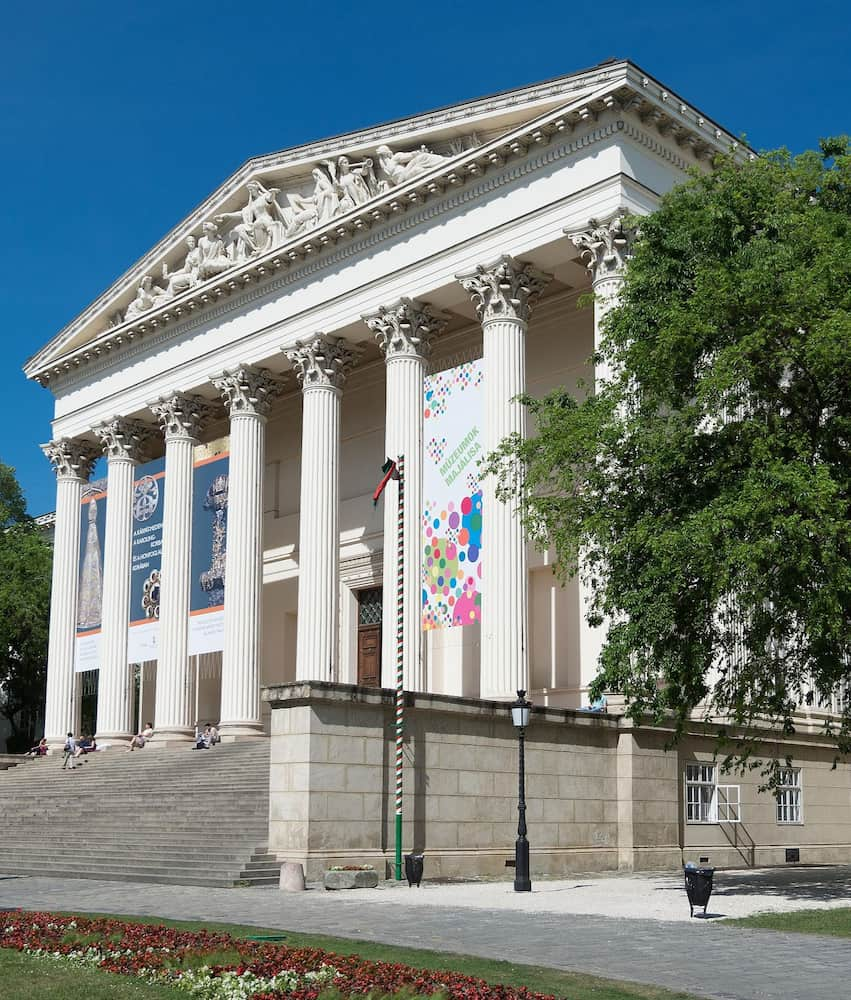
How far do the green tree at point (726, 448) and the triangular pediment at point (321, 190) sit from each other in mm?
10193

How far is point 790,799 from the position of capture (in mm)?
36438

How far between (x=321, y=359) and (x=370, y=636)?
11010mm

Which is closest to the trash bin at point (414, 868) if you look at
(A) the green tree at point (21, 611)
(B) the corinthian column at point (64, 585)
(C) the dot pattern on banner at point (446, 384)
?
(C) the dot pattern on banner at point (446, 384)

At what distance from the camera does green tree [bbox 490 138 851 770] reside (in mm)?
21594

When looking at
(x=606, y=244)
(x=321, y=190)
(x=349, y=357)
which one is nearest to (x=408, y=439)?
(x=349, y=357)

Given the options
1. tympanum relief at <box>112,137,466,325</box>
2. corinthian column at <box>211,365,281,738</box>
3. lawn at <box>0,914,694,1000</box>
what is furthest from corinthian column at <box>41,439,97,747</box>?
lawn at <box>0,914,694,1000</box>

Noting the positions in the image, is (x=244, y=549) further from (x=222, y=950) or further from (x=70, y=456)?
(x=222, y=950)

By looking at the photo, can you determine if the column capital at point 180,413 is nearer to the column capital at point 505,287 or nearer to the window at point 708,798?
the column capital at point 505,287

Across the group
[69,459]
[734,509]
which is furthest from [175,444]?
[734,509]

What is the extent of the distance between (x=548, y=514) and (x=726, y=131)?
15.9m

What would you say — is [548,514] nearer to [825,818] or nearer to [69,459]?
[825,818]

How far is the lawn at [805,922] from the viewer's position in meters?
17.2

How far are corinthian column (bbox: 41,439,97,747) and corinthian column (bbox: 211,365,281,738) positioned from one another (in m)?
10.5

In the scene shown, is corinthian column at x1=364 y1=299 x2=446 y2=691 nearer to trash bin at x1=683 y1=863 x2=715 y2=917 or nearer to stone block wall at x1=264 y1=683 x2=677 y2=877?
stone block wall at x1=264 y1=683 x2=677 y2=877
